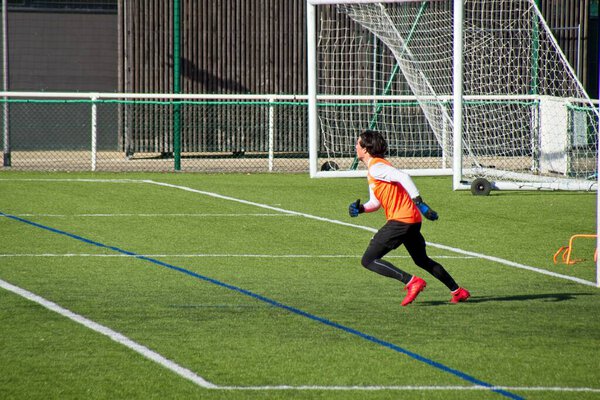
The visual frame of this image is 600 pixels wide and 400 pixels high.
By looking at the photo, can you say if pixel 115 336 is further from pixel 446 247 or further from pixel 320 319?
pixel 446 247

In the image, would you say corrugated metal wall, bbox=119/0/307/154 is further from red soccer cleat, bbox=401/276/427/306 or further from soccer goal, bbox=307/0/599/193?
red soccer cleat, bbox=401/276/427/306

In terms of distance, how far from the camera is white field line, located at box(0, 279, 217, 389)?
6250mm

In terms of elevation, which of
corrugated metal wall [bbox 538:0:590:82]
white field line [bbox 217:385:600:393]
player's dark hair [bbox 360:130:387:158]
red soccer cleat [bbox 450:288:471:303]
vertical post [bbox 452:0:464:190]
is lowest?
white field line [bbox 217:385:600:393]

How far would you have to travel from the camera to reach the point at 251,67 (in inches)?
1142

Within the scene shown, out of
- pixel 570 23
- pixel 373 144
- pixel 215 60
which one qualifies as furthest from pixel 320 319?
pixel 570 23

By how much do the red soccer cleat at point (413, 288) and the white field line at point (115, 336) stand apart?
2.39 metres

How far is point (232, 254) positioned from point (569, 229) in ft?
15.7

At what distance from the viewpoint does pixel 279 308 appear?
8.38 meters

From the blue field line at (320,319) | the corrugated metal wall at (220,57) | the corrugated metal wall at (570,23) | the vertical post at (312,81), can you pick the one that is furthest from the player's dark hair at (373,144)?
the corrugated metal wall at (570,23)

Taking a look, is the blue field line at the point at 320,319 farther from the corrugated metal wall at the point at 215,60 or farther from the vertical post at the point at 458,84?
the corrugated metal wall at the point at 215,60

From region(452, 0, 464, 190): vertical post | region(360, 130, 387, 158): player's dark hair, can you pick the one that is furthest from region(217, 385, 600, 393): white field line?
region(452, 0, 464, 190): vertical post

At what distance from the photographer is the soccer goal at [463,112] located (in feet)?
63.0

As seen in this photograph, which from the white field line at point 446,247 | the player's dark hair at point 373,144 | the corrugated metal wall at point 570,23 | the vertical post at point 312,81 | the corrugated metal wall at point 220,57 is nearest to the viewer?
the player's dark hair at point 373,144

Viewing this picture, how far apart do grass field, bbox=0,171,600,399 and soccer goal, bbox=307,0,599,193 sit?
3876 millimetres
